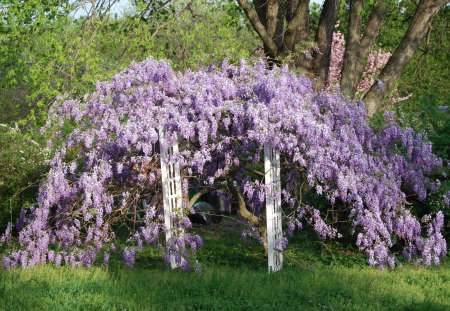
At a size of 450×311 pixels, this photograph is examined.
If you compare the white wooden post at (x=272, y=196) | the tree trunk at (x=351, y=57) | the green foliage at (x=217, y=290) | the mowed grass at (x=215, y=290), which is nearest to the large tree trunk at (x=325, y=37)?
the tree trunk at (x=351, y=57)

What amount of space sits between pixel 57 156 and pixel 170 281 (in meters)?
2.48

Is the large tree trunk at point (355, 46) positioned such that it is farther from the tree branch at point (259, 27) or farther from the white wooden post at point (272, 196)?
the white wooden post at point (272, 196)

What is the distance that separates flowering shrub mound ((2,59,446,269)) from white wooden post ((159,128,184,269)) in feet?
0.37

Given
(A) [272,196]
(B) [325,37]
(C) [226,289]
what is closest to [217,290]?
(C) [226,289]

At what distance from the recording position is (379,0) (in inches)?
472

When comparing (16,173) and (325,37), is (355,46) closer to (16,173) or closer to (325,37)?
(325,37)

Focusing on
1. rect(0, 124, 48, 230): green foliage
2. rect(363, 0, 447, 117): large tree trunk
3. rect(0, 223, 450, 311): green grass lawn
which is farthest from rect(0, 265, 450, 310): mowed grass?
rect(363, 0, 447, 117): large tree trunk

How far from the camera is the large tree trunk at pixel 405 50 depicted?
11766mm

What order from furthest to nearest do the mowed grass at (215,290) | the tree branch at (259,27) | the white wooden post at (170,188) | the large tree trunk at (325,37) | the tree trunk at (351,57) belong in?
the tree trunk at (351,57), the large tree trunk at (325,37), the tree branch at (259,27), the white wooden post at (170,188), the mowed grass at (215,290)

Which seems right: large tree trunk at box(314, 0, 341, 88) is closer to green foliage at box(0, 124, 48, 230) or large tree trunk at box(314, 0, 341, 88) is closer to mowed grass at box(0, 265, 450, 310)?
mowed grass at box(0, 265, 450, 310)

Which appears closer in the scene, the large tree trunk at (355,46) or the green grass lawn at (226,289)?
the green grass lawn at (226,289)

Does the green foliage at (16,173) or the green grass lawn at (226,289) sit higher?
the green foliage at (16,173)

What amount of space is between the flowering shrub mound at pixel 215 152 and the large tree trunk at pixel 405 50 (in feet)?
9.39

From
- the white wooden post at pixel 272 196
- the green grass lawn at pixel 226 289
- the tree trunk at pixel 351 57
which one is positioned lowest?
the green grass lawn at pixel 226 289
